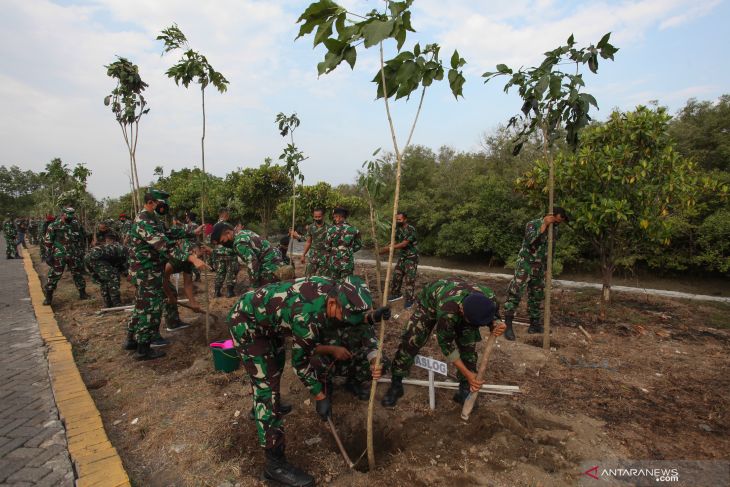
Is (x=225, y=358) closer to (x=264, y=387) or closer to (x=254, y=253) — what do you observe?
(x=264, y=387)

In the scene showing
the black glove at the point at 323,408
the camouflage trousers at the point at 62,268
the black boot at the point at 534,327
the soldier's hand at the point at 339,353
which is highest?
the camouflage trousers at the point at 62,268

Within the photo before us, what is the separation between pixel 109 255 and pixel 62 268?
922 millimetres

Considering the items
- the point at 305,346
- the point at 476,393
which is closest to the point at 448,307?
the point at 476,393

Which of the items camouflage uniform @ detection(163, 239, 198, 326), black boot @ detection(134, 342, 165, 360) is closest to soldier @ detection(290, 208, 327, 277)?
camouflage uniform @ detection(163, 239, 198, 326)

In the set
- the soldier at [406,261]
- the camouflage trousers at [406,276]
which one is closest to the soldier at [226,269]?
the soldier at [406,261]

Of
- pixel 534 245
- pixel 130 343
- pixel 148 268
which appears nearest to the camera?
pixel 148 268

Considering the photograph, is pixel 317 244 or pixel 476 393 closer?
pixel 476 393

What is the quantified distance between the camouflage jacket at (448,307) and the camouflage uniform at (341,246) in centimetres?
279

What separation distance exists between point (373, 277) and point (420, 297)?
6434 mm

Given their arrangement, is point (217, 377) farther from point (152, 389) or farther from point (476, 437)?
point (476, 437)

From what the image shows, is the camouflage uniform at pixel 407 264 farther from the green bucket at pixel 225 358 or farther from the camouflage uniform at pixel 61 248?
the camouflage uniform at pixel 61 248

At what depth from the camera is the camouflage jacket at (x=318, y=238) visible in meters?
6.53

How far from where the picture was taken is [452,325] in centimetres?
315

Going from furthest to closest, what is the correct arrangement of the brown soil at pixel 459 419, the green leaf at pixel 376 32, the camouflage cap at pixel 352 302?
the brown soil at pixel 459 419
the camouflage cap at pixel 352 302
the green leaf at pixel 376 32
